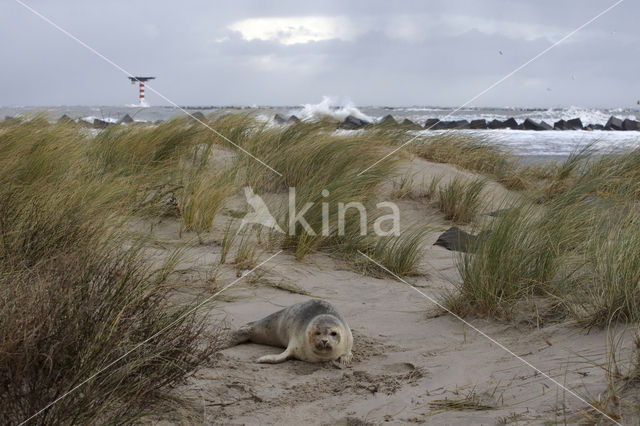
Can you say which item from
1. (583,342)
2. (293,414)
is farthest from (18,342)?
(583,342)

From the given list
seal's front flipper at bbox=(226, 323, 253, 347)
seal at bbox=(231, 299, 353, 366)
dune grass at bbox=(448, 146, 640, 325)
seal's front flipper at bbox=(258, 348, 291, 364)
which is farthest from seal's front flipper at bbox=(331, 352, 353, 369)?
dune grass at bbox=(448, 146, 640, 325)

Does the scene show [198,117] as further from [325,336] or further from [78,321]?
[78,321]

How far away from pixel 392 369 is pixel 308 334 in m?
0.46

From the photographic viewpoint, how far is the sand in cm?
236

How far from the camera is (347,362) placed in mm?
3154

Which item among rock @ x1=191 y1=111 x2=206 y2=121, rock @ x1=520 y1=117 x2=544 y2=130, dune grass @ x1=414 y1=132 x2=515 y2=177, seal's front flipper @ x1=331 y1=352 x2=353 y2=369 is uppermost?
rock @ x1=520 y1=117 x2=544 y2=130

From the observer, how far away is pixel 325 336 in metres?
3.10

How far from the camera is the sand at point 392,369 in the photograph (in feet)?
7.75

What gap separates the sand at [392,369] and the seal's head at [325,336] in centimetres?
8

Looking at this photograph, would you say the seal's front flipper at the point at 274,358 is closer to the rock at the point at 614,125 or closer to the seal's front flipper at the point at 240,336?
the seal's front flipper at the point at 240,336

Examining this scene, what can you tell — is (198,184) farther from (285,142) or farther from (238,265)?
(285,142)

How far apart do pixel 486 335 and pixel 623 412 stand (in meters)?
1.39

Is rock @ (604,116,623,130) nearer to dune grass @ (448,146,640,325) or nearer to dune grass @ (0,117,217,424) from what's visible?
dune grass @ (448,146,640,325)

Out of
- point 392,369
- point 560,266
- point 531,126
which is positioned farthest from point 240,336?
point 531,126
